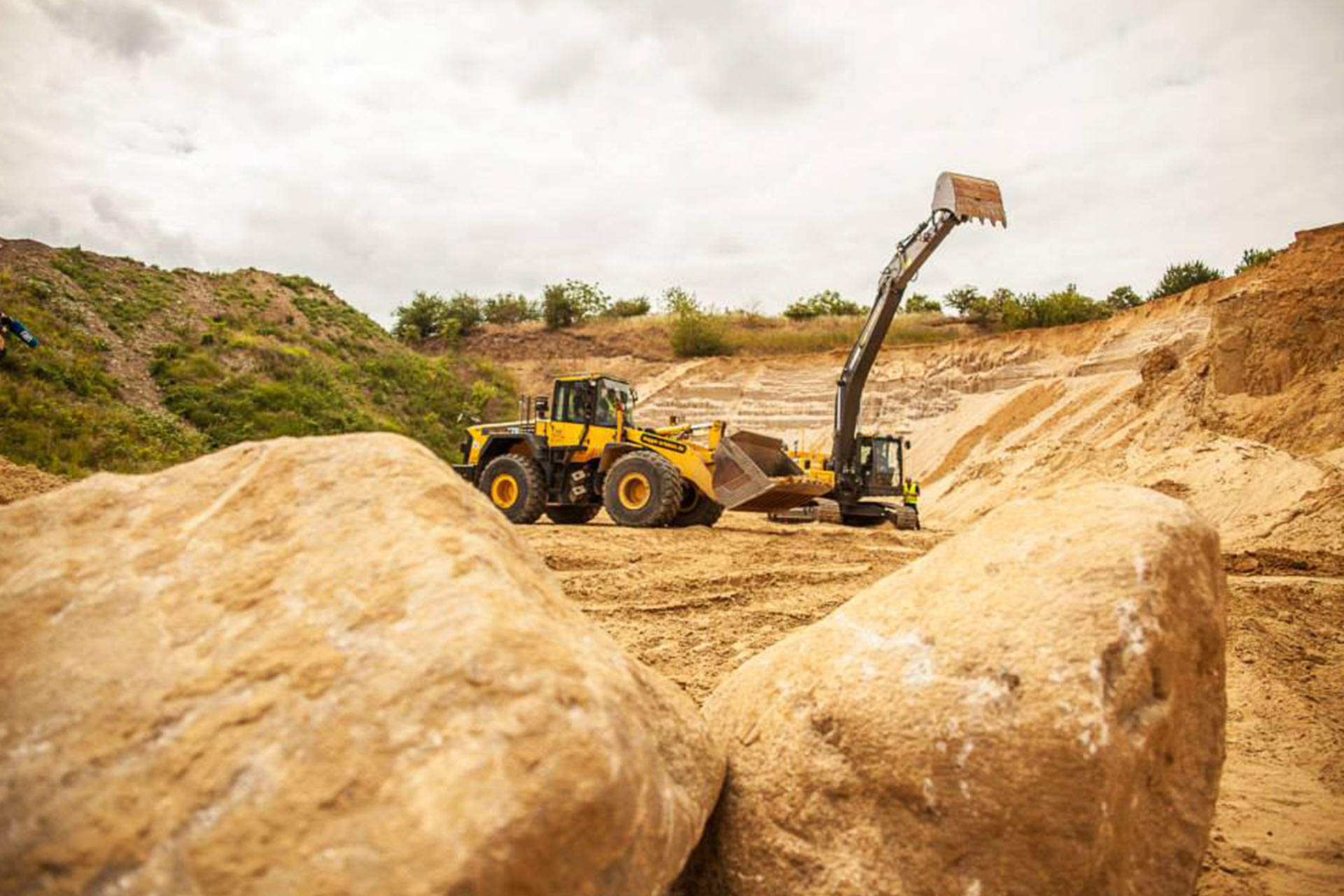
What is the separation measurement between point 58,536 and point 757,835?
70.7 inches

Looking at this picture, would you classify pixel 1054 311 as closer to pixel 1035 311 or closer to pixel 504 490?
pixel 1035 311

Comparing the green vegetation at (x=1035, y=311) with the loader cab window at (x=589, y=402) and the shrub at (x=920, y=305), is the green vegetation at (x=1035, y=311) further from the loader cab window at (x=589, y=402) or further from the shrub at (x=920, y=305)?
the loader cab window at (x=589, y=402)

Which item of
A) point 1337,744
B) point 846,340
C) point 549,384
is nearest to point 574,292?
point 549,384

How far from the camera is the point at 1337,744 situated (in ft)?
13.1

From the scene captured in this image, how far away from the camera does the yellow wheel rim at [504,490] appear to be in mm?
13688

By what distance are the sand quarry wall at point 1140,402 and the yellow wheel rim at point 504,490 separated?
8.65m

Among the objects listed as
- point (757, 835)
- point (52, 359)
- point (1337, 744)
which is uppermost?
point (52, 359)

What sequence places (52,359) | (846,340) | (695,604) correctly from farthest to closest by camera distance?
1. (846,340)
2. (52,359)
3. (695,604)

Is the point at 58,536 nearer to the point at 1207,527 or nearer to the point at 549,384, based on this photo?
the point at 1207,527

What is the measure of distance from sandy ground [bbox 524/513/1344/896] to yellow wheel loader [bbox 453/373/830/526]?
35.2 inches

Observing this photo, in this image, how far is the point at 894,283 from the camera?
14.6 meters

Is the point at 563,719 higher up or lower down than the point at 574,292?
lower down

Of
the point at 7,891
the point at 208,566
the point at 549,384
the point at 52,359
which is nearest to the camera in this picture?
the point at 7,891

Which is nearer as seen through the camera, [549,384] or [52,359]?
[52,359]
